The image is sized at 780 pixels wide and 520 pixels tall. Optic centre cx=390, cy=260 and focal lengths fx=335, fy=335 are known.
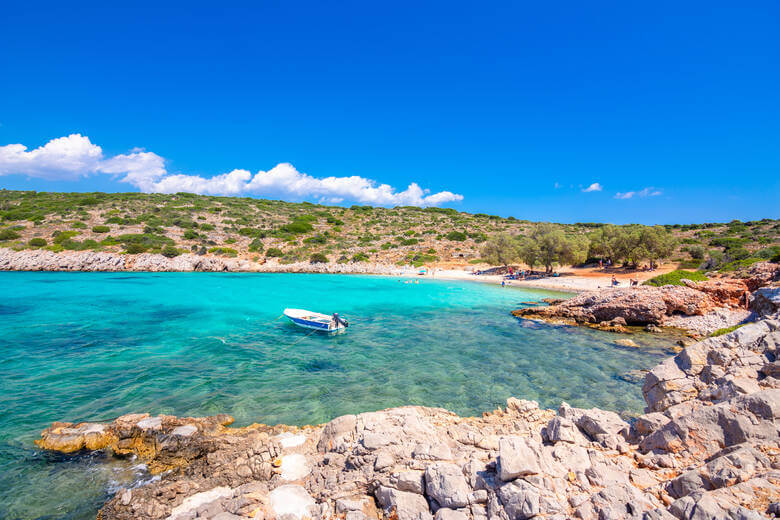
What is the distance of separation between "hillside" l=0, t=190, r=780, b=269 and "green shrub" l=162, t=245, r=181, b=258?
0.45ft

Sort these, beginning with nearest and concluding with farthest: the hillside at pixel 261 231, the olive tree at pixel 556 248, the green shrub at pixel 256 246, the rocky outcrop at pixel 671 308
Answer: the rocky outcrop at pixel 671 308 → the olive tree at pixel 556 248 → the hillside at pixel 261 231 → the green shrub at pixel 256 246

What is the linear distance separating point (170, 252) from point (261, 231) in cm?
1604

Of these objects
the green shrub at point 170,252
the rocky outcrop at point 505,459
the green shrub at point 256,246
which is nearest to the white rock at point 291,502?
the rocky outcrop at point 505,459

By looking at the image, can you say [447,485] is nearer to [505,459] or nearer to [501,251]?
[505,459]

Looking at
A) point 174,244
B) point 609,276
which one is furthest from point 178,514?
point 174,244

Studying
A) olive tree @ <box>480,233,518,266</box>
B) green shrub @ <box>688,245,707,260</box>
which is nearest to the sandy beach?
olive tree @ <box>480,233,518,266</box>

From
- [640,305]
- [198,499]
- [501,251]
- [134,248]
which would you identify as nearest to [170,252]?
[134,248]

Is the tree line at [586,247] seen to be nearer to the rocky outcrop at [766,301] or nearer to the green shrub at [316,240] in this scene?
the rocky outcrop at [766,301]

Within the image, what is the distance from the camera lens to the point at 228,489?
225 inches

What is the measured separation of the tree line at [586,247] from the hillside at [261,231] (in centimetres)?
515

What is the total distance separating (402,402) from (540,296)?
25820mm

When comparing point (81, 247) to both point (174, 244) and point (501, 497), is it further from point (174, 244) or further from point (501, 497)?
point (501, 497)

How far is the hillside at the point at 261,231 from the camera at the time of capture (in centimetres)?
4838

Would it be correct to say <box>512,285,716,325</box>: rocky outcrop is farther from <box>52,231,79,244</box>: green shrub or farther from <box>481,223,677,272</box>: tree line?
<box>52,231,79,244</box>: green shrub
